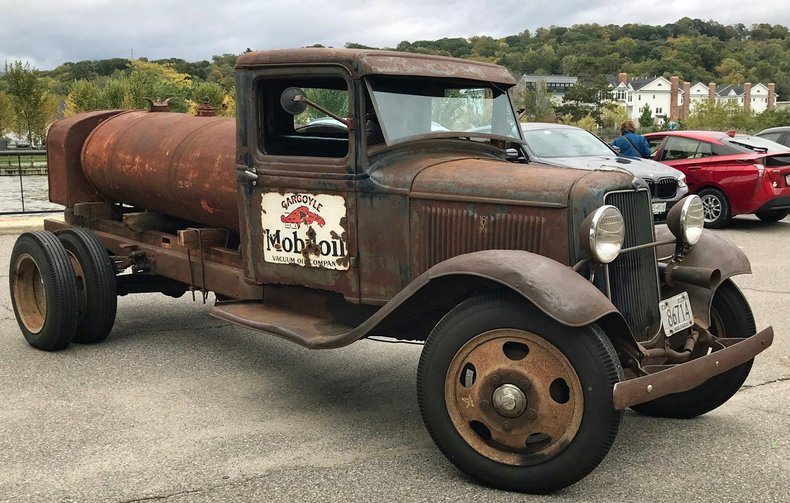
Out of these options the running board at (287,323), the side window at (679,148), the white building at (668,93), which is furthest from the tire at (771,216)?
the white building at (668,93)

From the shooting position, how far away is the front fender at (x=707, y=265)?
4344mm

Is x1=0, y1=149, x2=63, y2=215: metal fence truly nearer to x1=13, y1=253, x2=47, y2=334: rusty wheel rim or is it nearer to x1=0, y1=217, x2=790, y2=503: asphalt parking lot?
x1=13, y1=253, x2=47, y2=334: rusty wheel rim

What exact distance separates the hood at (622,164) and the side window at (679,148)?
68.4 inches

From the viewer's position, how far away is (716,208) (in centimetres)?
1308

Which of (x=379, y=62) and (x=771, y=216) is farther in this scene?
(x=771, y=216)

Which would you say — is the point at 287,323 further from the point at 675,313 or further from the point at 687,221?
the point at 687,221

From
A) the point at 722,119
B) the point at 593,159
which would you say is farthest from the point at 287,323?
the point at 722,119

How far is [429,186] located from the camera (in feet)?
13.6

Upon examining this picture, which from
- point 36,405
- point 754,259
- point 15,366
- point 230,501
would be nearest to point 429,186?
point 230,501

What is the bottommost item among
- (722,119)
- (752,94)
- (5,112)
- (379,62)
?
(379,62)

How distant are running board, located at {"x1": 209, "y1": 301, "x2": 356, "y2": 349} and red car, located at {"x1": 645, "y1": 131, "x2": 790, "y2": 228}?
32.2 ft

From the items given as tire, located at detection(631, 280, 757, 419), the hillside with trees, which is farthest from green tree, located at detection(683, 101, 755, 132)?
tire, located at detection(631, 280, 757, 419)

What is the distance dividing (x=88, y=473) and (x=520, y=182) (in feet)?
7.87

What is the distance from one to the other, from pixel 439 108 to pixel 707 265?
1695 millimetres
